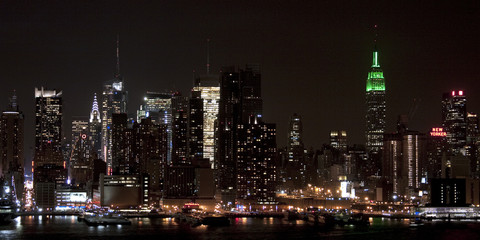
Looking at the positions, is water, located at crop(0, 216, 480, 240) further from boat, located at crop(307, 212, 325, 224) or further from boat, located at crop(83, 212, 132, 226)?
boat, located at crop(83, 212, 132, 226)

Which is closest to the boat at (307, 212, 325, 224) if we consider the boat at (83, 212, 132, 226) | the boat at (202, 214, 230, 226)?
the boat at (202, 214, 230, 226)

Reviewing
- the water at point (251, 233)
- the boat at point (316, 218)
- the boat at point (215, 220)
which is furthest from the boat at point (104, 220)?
the boat at point (316, 218)

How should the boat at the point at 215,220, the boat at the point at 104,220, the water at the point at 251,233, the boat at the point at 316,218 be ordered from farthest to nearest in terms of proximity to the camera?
the boat at the point at 104,220, the boat at the point at 316,218, the boat at the point at 215,220, the water at the point at 251,233

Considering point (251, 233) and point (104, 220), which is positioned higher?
point (251, 233)

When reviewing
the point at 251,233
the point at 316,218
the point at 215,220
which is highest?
the point at 251,233

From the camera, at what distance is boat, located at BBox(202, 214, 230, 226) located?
144000 mm

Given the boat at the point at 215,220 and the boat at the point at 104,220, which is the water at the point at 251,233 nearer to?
the boat at the point at 215,220

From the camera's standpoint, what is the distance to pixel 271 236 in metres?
109

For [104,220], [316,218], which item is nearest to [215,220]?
[316,218]

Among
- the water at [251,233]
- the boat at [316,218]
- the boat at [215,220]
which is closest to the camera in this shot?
the water at [251,233]

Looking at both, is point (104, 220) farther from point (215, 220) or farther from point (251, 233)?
point (251, 233)

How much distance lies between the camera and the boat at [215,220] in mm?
144000

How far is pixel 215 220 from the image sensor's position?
478ft

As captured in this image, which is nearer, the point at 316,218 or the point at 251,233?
the point at 251,233
